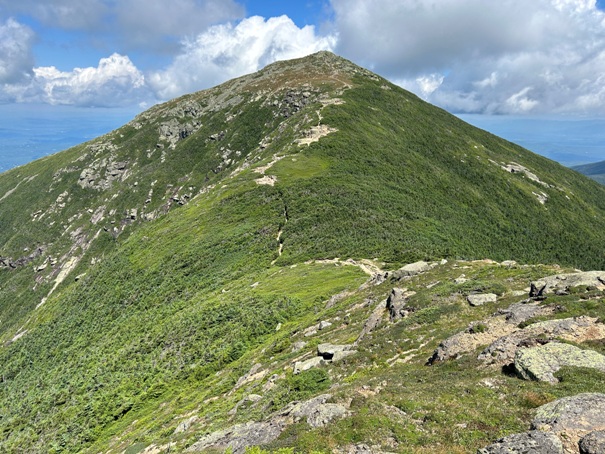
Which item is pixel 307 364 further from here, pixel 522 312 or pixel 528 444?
pixel 528 444

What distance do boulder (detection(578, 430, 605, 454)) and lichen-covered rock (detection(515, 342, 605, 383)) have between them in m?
4.00

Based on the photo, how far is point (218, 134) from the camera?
7165 inches

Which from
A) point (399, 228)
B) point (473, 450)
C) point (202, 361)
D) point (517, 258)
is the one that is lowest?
point (517, 258)

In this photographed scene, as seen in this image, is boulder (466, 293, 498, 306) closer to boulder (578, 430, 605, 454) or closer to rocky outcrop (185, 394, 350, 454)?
rocky outcrop (185, 394, 350, 454)

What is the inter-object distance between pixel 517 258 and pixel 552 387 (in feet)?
317

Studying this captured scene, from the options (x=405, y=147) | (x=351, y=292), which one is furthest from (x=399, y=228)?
(x=405, y=147)

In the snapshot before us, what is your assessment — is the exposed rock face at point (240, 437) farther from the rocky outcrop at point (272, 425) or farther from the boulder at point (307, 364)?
the boulder at point (307, 364)

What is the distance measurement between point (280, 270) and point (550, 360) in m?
44.8

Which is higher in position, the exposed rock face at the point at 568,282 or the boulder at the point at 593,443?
the exposed rock face at the point at 568,282

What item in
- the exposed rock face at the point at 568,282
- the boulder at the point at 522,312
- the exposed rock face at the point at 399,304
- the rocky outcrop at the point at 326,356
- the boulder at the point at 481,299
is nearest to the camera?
the boulder at the point at 522,312

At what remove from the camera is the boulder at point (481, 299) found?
81.2 feet

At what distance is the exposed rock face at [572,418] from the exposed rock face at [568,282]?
1271 cm

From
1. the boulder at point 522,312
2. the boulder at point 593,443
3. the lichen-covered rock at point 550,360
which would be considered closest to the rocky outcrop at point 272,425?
the boulder at point 593,443

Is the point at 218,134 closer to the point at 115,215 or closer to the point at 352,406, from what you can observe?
the point at 115,215
